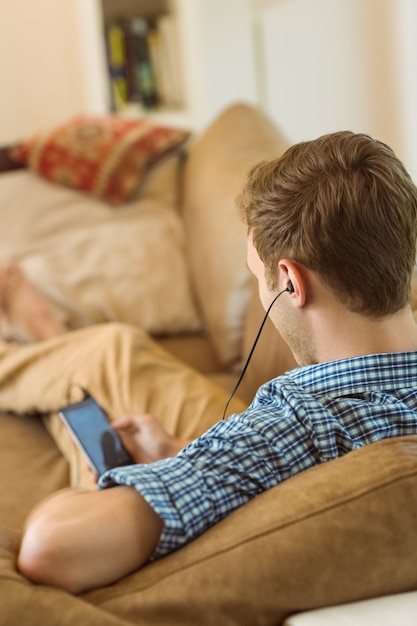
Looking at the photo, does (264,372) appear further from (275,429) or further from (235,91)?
(235,91)

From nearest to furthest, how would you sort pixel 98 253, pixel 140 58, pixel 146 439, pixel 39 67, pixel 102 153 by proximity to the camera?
pixel 146 439
pixel 98 253
pixel 102 153
pixel 140 58
pixel 39 67

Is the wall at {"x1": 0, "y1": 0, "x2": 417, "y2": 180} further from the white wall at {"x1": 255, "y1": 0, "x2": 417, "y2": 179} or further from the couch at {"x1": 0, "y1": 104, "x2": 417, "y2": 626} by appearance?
the couch at {"x1": 0, "y1": 104, "x2": 417, "y2": 626}

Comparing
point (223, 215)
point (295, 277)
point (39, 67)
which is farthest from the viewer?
point (39, 67)

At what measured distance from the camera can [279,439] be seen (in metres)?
0.91

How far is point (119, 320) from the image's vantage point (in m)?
2.28

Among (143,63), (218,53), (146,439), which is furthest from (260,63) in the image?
(146,439)

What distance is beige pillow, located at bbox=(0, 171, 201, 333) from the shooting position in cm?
229

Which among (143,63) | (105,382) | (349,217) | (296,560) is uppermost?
(143,63)

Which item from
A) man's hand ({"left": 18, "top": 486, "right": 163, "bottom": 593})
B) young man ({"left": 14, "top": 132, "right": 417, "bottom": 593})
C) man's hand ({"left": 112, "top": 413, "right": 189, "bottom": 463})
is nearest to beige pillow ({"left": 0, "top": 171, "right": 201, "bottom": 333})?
man's hand ({"left": 112, "top": 413, "right": 189, "bottom": 463})

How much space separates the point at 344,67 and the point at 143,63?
47.0 inches

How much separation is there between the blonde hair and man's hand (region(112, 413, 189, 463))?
1.69 feet

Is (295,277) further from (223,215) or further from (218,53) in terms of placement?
(218,53)

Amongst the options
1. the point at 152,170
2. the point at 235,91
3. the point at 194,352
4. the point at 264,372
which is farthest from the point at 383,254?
the point at 235,91

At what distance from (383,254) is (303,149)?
14 cm
